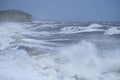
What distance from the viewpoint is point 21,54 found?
30.1ft

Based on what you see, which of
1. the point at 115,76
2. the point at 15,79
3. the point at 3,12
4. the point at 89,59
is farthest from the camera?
the point at 3,12

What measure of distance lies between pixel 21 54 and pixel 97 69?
3.55 m

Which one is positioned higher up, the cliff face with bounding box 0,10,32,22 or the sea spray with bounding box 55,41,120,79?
the sea spray with bounding box 55,41,120,79

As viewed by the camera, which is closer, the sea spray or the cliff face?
the sea spray

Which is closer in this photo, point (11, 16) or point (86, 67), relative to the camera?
point (86, 67)

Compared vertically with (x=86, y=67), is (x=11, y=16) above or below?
below

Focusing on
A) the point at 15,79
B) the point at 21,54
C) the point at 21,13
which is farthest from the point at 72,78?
the point at 21,13

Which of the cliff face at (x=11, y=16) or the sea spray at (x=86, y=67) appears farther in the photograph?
the cliff face at (x=11, y=16)

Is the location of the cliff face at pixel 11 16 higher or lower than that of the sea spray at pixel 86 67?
lower

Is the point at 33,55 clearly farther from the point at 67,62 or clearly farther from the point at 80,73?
the point at 80,73

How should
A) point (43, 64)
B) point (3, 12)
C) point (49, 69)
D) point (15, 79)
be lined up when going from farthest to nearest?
point (3, 12) < point (43, 64) < point (49, 69) < point (15, 79)

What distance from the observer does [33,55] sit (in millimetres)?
8992

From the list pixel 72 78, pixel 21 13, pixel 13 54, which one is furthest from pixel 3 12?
pixel 72 78

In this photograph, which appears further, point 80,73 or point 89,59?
point 89,59
